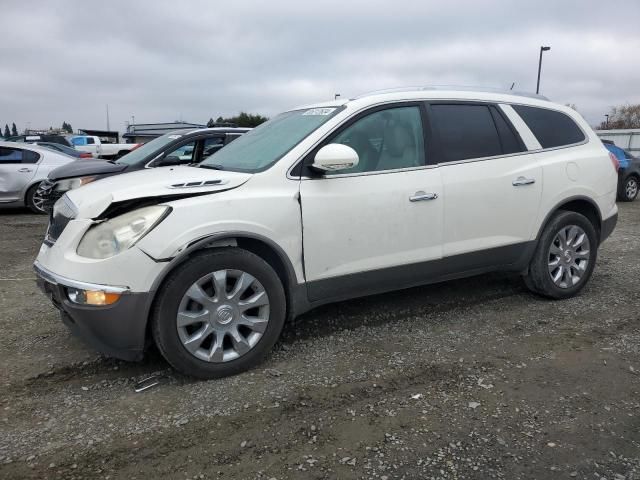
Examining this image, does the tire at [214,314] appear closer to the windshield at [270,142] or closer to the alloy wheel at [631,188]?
the windshield at [270,142]

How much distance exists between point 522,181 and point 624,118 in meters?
60.3

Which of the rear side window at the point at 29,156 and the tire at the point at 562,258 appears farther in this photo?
the rear side window at the point at 29,156

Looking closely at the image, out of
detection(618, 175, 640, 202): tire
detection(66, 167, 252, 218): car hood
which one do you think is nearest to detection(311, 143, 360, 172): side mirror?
detection(66, 167, 252, 218): car hood

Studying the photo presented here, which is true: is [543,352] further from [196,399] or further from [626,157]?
[626,157]

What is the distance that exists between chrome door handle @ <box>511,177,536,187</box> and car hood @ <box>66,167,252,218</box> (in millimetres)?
2193

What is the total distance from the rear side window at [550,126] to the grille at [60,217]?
139 inches

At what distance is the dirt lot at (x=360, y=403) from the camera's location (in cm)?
249

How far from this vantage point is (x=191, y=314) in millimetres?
3131

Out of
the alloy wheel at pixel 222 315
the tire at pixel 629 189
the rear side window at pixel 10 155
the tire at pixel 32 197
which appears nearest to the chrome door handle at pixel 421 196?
the alloy wheel at pixel 222 315

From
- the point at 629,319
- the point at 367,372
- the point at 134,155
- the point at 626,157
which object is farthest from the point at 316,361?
the point at 626,157

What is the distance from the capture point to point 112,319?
2.98 metres

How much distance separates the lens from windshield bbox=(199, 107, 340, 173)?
144 inches

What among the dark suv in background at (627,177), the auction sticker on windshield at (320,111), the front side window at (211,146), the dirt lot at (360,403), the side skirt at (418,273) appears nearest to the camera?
the dirt lot at (360,403)

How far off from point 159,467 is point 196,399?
614mm
